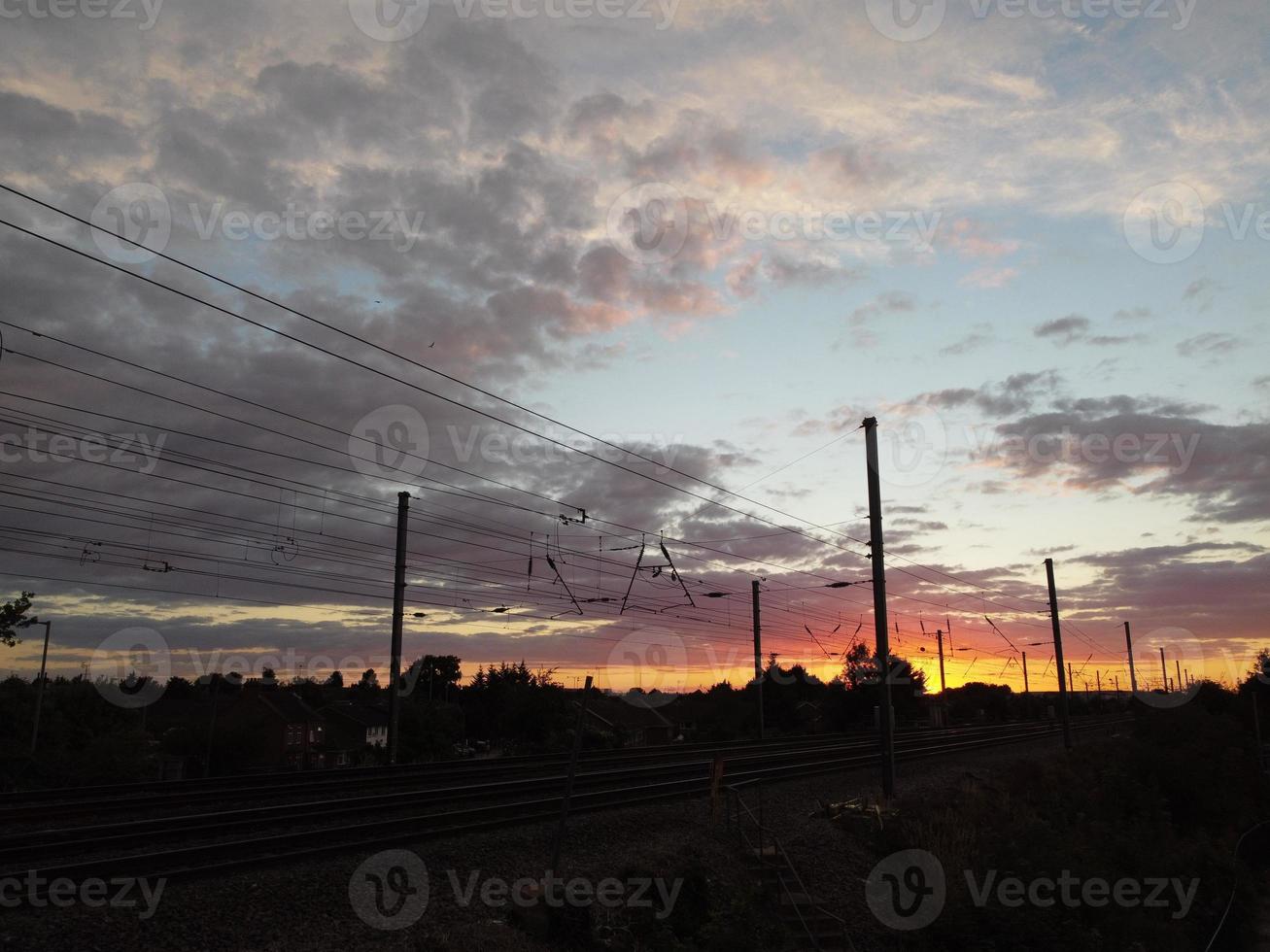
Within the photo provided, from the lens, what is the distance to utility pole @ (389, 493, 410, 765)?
30.3 meters

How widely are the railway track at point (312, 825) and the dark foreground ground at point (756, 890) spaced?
727 mm

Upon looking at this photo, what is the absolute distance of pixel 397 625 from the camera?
1248 inches

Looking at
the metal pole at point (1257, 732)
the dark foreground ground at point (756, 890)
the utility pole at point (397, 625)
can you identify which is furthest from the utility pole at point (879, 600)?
the metal pole at point (1257, 732)

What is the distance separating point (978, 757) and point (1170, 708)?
1473 inches

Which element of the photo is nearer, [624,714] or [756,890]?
[756,890]

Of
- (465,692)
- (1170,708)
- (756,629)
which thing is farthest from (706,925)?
(465,692)

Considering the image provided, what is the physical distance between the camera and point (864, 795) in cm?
2594

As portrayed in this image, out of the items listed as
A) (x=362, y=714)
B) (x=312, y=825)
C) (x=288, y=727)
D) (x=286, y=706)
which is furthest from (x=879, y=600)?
(x=362, y=714)

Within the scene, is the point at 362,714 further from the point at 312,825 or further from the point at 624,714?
the point at 312,825

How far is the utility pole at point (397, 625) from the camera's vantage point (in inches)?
1193

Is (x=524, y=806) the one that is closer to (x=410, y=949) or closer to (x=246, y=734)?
(x=410, y=949)

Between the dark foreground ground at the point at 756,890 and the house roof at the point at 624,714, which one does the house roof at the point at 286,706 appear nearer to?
the house roof at the point at 624,714

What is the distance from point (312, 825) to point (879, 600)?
651 inches

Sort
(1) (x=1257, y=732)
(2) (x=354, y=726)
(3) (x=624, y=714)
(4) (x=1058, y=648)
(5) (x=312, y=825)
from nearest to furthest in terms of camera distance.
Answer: (5) (x=312, y=825)
(4) (x=1058, y=648)
(1) (x=1257, y=732)
(2) (x=354, y=726)
(3) (x=624, y=714)
